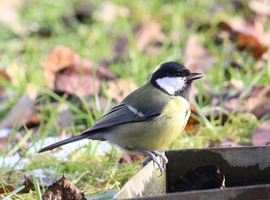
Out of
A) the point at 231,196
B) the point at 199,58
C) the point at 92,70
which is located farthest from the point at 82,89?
the point at 231,196

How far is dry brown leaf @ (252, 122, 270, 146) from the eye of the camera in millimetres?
3316

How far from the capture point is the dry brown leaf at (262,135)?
3.32m

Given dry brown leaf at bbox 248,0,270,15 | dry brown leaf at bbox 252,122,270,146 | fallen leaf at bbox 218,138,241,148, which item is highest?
dry brown leaf at bbox 248,0,270,15

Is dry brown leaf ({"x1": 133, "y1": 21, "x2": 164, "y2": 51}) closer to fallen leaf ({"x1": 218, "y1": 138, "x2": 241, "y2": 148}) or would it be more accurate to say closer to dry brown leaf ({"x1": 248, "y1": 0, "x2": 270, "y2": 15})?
dry brown leaf ({"x1": 248, "y1": 0, "x2": 270, "y2": 15})

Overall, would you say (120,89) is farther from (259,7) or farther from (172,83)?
(259,7)

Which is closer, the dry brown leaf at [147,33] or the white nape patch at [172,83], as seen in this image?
the white nape patch at [172,83]

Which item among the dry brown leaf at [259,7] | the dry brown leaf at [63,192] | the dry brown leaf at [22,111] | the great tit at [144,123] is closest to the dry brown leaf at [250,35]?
the dry brown leaf at [259,7]

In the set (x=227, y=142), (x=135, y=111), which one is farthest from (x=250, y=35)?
(x=135, y=111)

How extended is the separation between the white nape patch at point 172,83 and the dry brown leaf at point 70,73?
0.94 meters

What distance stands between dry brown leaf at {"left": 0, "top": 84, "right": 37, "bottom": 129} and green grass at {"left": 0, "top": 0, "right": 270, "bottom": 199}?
0.06 metres

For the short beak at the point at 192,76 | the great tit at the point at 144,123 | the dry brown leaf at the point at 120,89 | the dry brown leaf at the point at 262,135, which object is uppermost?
the short beak at the point at 192,76

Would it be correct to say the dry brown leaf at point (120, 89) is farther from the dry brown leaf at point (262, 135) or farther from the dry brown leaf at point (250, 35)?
the dry brown leaf at point (250, 35)

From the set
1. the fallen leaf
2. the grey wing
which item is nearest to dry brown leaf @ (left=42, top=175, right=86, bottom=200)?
the grey wing

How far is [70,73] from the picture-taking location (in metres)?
4.31
